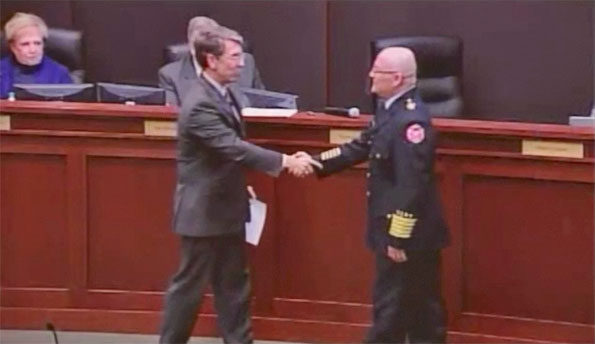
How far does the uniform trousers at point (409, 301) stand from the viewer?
558 centimetres

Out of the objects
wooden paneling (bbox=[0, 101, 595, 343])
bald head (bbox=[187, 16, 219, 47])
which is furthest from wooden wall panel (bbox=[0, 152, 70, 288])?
bald head (bbox=[187, 16, 219, 47])

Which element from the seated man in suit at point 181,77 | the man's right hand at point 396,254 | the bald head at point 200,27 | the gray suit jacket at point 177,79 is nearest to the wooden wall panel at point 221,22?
the seated man in suit at point 181,77

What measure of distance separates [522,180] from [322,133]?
85cm

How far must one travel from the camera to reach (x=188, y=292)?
5625mm

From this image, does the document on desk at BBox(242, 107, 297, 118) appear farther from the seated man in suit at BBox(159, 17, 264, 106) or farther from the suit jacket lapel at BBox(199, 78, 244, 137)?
the suit jacket lapel at BBox(199, 78, 244, 137)

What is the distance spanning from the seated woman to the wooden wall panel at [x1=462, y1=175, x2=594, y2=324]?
8.06ft

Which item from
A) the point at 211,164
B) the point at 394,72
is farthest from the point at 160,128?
the point at 394,72

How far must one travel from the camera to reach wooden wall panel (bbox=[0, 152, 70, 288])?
6.41m

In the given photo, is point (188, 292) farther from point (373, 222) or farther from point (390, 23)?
point (390, 23)

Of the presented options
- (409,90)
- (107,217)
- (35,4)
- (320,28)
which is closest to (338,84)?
(320,28)

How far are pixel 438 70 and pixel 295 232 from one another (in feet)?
7.18

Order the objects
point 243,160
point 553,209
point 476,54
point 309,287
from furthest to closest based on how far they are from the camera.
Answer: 1. point 476,54
2. point 309,287
3. point 553,209
4. point 243,160

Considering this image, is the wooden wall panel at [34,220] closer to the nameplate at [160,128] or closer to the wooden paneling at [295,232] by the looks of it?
the wooden paneling at [295,232]

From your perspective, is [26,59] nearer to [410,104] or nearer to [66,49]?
[66,49]
